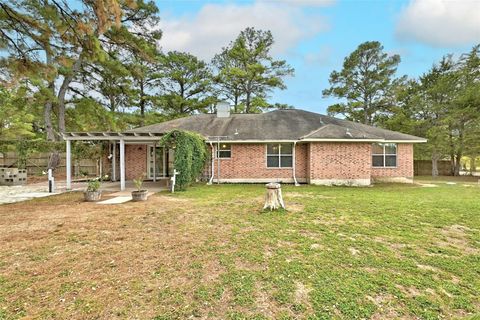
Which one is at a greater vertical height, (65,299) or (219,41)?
(219,41)

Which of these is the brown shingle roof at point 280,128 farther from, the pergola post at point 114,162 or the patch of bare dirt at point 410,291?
the patch of bare dirt at point 410,291

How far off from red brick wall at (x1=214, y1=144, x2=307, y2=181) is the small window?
25cm

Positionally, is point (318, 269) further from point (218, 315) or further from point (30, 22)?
point (30, 22)

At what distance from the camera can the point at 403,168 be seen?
46.0 ft

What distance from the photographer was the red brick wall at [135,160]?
48.4 ft

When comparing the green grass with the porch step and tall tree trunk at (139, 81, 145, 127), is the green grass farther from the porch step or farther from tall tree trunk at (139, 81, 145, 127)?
tall tree trunk at (139, 81, 145, 127)

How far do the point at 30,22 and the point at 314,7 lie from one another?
10835 millimetres

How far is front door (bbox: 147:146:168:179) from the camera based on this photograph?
49.0 ft

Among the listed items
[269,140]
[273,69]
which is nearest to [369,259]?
[269,140]

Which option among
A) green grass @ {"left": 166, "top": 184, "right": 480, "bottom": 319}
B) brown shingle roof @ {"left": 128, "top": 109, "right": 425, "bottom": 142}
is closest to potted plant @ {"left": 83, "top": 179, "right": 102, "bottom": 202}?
green grass @ {"left": 166, "top": 184, "right": 480, "bottom": 319}

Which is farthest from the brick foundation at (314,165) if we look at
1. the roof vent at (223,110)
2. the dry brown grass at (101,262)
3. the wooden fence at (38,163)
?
the dry brown grass at (101,262)

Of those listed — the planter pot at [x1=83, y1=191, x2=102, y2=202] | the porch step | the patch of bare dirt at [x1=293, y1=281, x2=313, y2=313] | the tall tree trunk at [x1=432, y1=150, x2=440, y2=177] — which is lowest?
the patch of bare dirt at [x1=293, y1=281, x2=313, y2=313]

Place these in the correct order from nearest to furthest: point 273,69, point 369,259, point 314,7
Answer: point 369,259
point 314,7
point 273,69

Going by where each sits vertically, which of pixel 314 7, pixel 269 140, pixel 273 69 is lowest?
pixel 269 140
